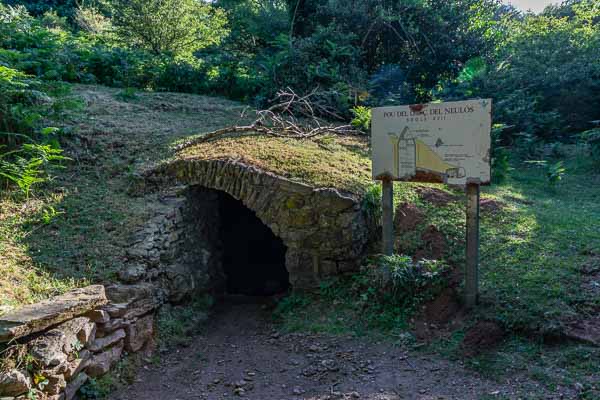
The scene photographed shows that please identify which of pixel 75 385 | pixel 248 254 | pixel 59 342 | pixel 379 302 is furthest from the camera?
pixel 248 254

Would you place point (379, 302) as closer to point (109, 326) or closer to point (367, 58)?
point (109, 326)

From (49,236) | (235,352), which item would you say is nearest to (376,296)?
(235,352)

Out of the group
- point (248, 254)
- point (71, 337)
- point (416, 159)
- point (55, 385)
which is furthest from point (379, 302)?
point (248, 254)

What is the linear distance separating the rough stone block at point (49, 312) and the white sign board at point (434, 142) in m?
→ 2.75

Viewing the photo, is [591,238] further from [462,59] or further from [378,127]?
[462,59]

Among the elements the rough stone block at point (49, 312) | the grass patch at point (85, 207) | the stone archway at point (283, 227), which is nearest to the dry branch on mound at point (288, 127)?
the grass patch at point (85, 207)

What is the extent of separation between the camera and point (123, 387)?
349 centimetres

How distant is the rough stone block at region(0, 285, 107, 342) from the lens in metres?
2.83

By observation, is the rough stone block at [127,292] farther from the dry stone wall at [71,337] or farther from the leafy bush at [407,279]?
the leafy bush at [407,279]

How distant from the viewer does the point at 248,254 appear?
6785 mm

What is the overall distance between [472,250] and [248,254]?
3.62 meters

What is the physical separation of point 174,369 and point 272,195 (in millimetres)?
2021

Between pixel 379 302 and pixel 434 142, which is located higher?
pixel 434 142

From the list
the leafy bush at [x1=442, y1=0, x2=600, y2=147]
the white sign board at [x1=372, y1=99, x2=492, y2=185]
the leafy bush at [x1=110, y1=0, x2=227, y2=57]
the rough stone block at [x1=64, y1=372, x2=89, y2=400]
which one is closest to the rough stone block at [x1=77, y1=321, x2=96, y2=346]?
the rough stone block at [x1=64, y1=372, x2=89, y2=400]
